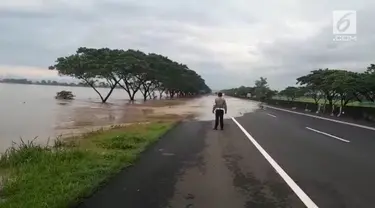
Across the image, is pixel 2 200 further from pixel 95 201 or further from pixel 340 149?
pixel 340 149

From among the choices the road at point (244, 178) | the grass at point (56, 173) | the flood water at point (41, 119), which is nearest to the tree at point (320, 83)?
the flood water at point (41, 119)

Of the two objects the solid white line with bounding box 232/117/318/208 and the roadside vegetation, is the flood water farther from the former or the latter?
the roadside vegetation

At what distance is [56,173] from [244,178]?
150 inches

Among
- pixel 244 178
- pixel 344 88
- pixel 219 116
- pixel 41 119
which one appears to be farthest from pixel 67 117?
pixel 244 178

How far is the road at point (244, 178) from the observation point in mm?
6168

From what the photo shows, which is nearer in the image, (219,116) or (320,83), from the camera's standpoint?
(219,116)

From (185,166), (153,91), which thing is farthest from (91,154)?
(153,91)

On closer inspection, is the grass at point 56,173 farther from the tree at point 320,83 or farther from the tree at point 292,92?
the tree at point 292,92

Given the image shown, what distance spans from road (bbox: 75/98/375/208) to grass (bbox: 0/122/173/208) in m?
0.35

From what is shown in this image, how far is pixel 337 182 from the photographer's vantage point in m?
→ 7.52

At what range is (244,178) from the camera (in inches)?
312

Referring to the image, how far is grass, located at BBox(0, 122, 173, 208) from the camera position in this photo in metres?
6.18

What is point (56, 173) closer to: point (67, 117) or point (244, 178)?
point (244, 178)

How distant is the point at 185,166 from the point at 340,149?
5702 millimetres
